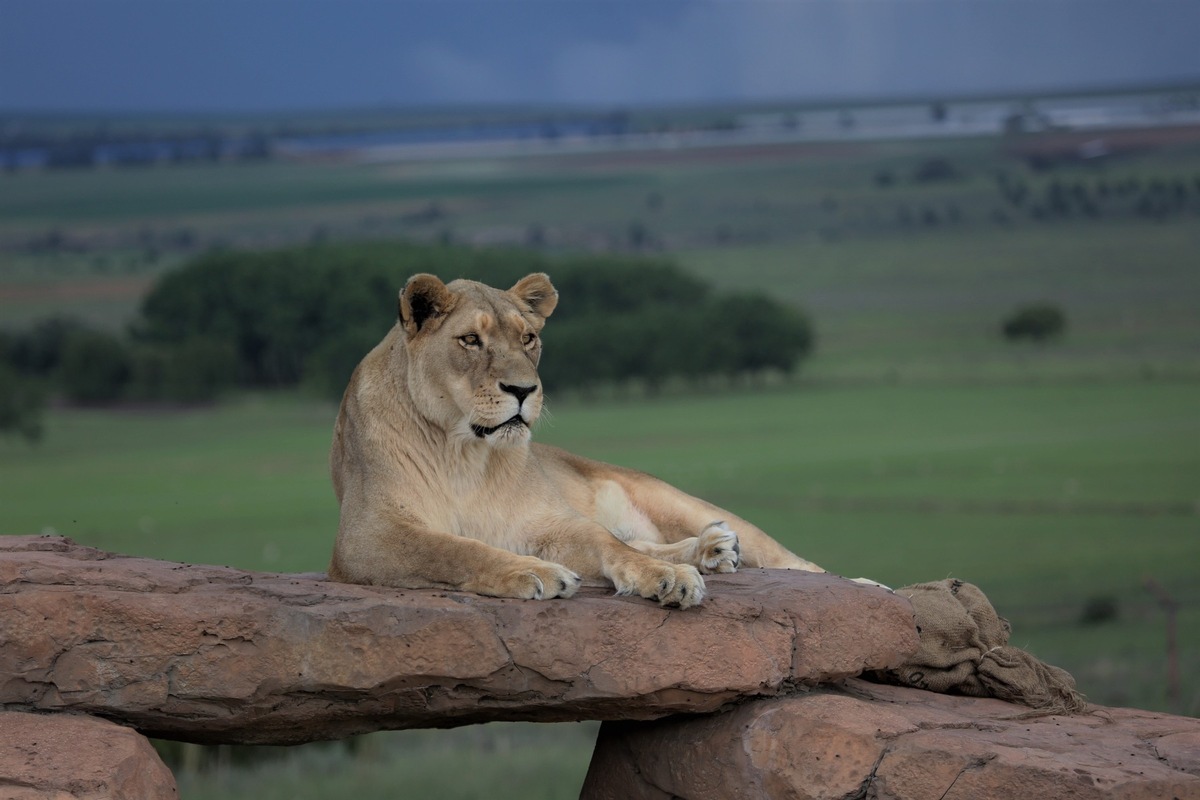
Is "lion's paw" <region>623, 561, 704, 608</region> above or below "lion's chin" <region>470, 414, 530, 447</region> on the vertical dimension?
below

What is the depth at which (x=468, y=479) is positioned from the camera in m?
6.53

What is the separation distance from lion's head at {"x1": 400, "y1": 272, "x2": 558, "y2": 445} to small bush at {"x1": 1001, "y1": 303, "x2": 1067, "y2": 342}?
24150 millimetres

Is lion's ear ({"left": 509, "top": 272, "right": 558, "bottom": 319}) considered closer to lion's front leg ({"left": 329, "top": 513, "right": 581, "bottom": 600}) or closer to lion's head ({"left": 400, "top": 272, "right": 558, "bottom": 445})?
lion's head ({"left": 400, "top": 272, "right": 558, "bottom": 445})

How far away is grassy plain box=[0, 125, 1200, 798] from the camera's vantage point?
76.4 ft

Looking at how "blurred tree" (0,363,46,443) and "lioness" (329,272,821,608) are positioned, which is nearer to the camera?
"lioness" (329,272,821,608)

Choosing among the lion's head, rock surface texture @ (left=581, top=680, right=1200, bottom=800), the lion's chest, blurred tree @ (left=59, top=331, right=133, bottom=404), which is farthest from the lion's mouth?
blurred tree @ (left=59, top=331, right=133, bottom=404)

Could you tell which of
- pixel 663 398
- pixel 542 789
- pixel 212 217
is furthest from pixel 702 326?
pixel 542 789

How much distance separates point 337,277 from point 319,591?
901 inches

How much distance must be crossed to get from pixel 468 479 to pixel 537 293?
1.03 meters

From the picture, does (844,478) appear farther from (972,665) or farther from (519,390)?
(519,390)

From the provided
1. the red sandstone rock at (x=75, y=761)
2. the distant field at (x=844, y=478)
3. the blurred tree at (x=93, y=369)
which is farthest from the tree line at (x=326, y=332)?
the red sandstone rock at (x=75, y=761)

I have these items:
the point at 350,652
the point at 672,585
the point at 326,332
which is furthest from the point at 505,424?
the point at 326,332

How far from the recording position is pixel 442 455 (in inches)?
256

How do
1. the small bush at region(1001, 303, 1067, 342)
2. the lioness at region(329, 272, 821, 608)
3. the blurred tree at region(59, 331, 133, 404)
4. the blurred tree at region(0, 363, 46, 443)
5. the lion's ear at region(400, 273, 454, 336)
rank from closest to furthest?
the lioness at region(329, 272, 821, 608) → the lion's ear at region(400, 273, 454, 336) → the blurred tree at region(0, 363, 46, 443) → the blurred tree at region(59, 331, 133, 404) → the small bush at region(1001, 303, 1067, 342)
